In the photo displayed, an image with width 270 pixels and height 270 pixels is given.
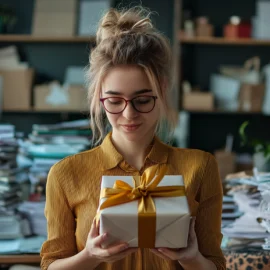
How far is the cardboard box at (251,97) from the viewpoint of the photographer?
4.14 metres

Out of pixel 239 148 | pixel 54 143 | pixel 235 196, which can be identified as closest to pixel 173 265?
pixel 235 196

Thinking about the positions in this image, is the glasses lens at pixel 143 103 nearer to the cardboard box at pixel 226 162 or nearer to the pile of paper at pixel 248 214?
the pile of paper at pixel 248 214

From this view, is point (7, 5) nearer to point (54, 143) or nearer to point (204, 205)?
point (54, 143)

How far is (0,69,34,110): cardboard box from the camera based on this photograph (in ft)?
13.8

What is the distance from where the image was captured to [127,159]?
5.05ft

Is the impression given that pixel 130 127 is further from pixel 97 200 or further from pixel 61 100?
pixel 61 100

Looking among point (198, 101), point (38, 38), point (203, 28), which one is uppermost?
point (203, 28)

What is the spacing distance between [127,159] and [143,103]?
19 cm

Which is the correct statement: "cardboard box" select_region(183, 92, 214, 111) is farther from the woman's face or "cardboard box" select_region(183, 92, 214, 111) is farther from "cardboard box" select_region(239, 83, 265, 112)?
the woman's face

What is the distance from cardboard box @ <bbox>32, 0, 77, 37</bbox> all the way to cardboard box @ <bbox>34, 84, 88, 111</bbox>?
0.41 m

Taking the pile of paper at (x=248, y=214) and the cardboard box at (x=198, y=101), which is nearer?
the pile of paper at (x=248, y=214)

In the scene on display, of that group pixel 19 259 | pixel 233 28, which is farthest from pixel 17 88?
pixel 19 259

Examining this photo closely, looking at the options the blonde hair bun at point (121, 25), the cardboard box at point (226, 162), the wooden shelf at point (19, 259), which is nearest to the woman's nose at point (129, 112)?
the blonde hair bun at point (121, 25)

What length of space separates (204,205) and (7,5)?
3421mm
